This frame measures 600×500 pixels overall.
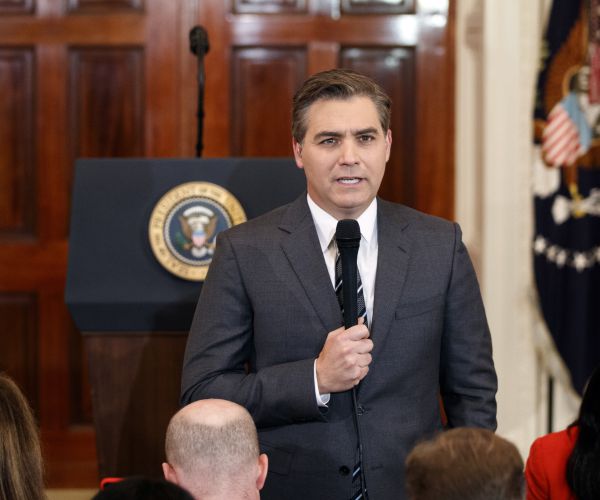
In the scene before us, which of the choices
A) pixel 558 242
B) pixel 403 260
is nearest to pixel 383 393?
pixel 403 260

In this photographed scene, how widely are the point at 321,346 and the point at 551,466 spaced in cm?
56

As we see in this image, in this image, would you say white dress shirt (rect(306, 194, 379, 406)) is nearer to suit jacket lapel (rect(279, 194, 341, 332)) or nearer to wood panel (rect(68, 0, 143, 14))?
suit jacket lapel (rect(279, 194, 341, 332))

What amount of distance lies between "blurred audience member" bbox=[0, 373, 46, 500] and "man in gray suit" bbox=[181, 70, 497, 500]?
532 mm

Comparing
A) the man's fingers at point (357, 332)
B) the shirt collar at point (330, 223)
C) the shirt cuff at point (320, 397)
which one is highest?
the shirt collar at point (330, 223)

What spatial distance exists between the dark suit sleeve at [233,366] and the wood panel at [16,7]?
264 cm

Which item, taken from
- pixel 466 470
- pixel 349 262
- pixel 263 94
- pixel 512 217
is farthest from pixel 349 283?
pixel 263 94

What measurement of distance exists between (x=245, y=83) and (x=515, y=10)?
1198 millimetres

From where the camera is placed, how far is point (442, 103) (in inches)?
181

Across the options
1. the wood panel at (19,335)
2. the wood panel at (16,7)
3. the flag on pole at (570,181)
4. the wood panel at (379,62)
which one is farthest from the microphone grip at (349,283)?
the wood panel at (16,7)

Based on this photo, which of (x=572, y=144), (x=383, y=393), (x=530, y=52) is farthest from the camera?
(x=530, y=52)

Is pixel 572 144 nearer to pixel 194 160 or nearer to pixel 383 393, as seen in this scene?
pixel 194 160

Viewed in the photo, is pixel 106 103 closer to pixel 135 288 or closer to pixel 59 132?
pixel 59 132

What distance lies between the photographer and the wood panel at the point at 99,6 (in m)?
4.57

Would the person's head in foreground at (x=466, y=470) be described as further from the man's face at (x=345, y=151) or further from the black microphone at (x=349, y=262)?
the man's face at (x=345, y=151)
